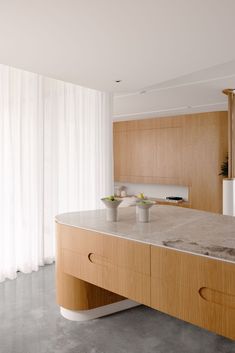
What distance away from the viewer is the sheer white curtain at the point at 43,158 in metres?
4.25

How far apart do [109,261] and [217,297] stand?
2.86 feet

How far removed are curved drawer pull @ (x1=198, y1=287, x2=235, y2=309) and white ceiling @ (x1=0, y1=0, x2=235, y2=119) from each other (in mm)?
1815

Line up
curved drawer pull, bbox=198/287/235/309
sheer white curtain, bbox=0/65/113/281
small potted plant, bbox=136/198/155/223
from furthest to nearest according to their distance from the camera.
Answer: sheer white curtain, bbox=0/65/113/281, small potted plant, bbox=136/198/155/223, curved drawer pull, bbox=198/287/235/309

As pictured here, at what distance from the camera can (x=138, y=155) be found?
8.84m

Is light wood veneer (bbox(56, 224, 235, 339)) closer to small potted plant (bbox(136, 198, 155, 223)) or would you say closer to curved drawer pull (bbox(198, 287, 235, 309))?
curved drawer pull (bbox(198, 287, 235, 309))

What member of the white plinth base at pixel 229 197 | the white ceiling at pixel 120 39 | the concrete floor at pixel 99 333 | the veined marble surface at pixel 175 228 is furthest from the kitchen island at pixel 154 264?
the white plinth base at pixel 229 197

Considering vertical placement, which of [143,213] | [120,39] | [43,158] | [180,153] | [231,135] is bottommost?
[143,213]

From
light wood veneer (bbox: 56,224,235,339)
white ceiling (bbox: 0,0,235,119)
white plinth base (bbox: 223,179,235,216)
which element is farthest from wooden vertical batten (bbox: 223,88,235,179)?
light wood veneer (bbox: 56,224,235,339)

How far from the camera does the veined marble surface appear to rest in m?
2.11

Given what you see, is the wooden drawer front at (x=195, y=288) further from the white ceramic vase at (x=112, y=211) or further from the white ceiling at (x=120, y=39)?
the white ceiling at (x=120, y=39)

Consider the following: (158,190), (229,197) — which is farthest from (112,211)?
(158,190)

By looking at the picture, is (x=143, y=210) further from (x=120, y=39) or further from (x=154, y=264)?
(x=120, y=39)

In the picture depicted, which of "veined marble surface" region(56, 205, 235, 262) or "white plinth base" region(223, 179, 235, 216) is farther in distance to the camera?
"white plinth base" region(223, 179, 235, 216)

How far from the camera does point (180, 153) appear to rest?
26.3 ft
